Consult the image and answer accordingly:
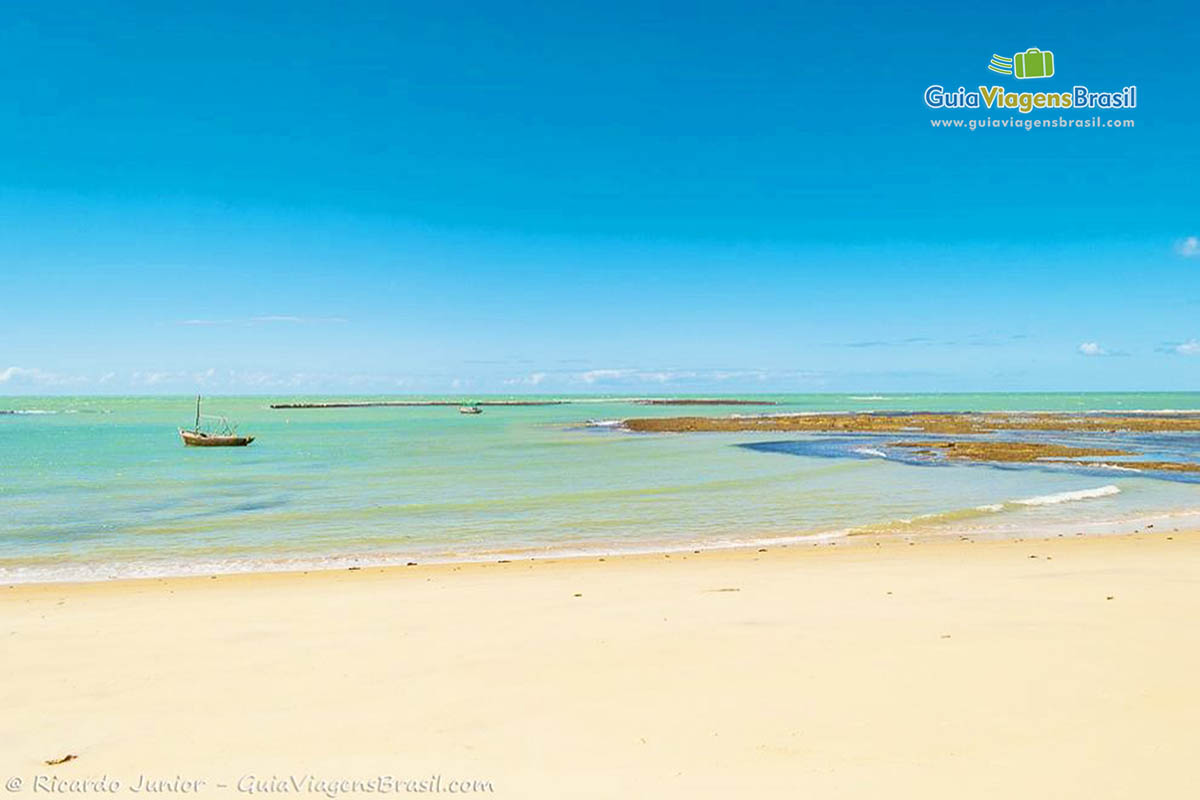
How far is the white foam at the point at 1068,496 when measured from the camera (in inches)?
907

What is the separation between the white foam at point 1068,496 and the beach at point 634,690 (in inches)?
510

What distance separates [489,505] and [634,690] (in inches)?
694

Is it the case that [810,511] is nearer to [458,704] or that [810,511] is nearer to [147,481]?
[458,704]

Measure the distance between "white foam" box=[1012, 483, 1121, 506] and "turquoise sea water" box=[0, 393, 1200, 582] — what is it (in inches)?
3.2

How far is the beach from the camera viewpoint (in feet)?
15.9

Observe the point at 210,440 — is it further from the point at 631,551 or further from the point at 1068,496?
the point at 1068,496

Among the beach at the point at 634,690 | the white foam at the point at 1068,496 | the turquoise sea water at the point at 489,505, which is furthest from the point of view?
the white foam at the point at 1068,496

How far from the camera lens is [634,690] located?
6.34 m

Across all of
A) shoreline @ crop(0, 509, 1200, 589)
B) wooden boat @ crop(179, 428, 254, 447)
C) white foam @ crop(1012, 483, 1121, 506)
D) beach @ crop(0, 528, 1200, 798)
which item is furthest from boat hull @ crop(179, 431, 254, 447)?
white foam @ crop(1012, 483, 1121, 506)

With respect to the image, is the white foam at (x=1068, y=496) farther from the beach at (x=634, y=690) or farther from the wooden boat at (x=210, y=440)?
the wooden boat at (x=210, y=440)

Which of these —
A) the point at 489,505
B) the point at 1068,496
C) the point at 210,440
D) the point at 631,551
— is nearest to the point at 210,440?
the point at 210,440

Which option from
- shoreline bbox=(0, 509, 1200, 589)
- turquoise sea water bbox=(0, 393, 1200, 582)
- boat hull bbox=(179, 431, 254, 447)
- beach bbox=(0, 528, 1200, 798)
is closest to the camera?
beach bbox=(0, 528, 1200, 798)

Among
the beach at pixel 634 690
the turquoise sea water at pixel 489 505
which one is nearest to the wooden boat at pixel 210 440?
the turquoise sea water at pixel 489 505

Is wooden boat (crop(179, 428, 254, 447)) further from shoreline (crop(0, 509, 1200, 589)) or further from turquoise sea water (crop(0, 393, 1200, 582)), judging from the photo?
shoreline (crop(0, 509, 1200, 589))
